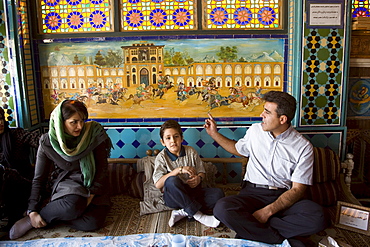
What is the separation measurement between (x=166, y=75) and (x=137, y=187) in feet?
4.27

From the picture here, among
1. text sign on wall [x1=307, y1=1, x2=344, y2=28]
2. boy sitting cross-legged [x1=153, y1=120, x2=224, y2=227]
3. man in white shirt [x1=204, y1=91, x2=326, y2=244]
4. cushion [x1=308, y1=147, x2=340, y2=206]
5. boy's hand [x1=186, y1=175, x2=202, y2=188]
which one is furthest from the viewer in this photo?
text sign on wall [x1=307, y1=1, x2=344, y2=28]

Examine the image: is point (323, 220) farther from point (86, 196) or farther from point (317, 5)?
point (317, 5)

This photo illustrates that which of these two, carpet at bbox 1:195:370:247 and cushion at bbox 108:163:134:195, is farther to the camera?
cushion at bbox 108:163:134:195

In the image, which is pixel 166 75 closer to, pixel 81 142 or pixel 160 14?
pixel 160 14

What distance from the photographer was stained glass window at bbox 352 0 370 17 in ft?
12.5

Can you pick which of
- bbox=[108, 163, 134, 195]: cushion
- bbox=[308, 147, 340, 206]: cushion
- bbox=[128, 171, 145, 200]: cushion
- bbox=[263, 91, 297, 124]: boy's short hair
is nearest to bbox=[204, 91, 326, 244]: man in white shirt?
bbox=[263, 91, 297, 124]: boy's short hair

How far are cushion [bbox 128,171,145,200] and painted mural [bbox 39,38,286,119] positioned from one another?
710 millimetres

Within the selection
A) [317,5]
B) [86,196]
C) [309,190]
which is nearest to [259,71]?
[317,5]

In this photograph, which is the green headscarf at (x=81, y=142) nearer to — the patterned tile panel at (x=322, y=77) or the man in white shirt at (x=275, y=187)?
the man in white shirt at (x=275, y=187)

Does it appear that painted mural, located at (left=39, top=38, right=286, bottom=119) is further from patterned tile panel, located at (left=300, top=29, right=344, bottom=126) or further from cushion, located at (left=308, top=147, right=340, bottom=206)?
cushion, located at (left=308, top=147, right=340, bottom=206)

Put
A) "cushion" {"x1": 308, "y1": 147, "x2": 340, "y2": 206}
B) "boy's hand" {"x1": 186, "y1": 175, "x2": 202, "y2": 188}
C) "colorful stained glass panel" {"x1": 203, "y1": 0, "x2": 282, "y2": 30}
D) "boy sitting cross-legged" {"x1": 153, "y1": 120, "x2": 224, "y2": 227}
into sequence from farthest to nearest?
"colorful stained glass panel" {"x1": 203, "y1": 0, "x2": 282, "y2": 30}, "cushion" {"x1": 308, "y1": 147, "x2": 340, "y2": 206}, "boy's hand" {"x1": 186, "y1": 175, "x2": 202, "y2": 188}, "boy sitting cross-legged" {"x1": 153, "y1": 120, "x2": 224, "y2": 227}

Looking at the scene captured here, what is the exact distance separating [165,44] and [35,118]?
1.74 m

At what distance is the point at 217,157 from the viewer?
399cm

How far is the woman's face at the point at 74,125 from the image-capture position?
2.96 meters
